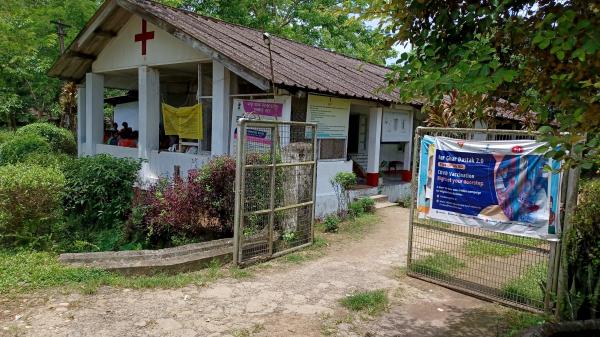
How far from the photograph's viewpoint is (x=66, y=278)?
5211 millimetres

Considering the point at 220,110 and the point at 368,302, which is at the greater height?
the point at 220,110

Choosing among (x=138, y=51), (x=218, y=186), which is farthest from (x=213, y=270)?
(x=138, y=51)

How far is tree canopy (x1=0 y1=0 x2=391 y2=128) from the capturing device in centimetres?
1580

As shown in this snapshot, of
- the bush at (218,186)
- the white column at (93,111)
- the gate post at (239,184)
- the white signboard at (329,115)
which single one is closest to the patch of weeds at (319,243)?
the bush at (218,186)

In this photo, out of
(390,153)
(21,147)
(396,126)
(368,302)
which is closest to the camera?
(368,302)

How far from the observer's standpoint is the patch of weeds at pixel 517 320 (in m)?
4.43

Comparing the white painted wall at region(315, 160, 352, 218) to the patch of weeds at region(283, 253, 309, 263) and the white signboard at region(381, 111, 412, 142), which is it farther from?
the patch of weeds at region(283, 253, 309, 263)

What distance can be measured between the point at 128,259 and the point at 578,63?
5.36 m

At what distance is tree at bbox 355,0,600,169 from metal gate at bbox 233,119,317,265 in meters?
2.69

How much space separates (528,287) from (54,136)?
55.6 feet

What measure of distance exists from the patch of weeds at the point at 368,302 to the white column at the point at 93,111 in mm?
10847

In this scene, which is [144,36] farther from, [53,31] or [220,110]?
[53,31]

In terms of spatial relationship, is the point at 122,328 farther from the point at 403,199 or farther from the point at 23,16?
the point at 23,16

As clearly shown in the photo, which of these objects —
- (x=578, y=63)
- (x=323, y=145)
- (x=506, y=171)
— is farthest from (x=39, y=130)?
Answer: (x=578, y=63)
